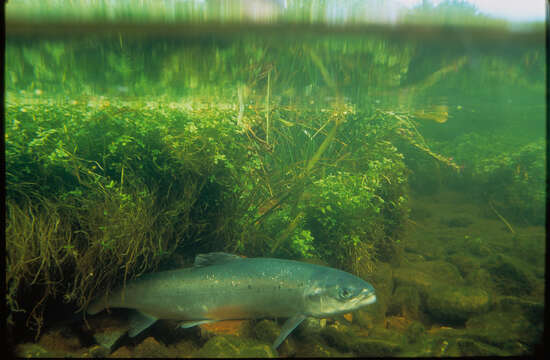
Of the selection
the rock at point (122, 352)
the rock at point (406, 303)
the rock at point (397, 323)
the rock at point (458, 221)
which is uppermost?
the rock at point (122, 352)

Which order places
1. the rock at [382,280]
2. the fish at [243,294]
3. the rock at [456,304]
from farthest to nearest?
1. the rock at [382,280]
2. the rock at [456,304]
3. the fish at [243,294]

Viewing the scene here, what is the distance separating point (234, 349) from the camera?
282 centimetres

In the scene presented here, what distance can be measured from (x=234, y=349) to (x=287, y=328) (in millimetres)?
617

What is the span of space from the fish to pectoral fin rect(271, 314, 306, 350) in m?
0.01

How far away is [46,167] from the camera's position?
3.58 m

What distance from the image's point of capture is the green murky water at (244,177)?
134 inches

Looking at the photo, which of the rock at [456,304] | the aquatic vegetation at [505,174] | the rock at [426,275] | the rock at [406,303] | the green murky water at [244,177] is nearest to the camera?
the green murky water at [244,177]

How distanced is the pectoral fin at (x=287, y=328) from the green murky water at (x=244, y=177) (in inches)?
6.1

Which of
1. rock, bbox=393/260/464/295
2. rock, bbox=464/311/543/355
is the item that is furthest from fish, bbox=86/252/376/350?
rock, bbox=393/260/464/295

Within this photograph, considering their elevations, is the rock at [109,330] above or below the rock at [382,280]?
above

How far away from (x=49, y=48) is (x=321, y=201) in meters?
5.71

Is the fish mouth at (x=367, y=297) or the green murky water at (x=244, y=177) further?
the green murky water at (x=244, y=177)

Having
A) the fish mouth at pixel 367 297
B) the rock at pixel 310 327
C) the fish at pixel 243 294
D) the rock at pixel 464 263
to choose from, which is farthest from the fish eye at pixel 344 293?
the rock at pixel 464 263

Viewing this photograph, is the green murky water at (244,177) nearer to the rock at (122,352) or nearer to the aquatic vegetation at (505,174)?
the rock at (122,352)
